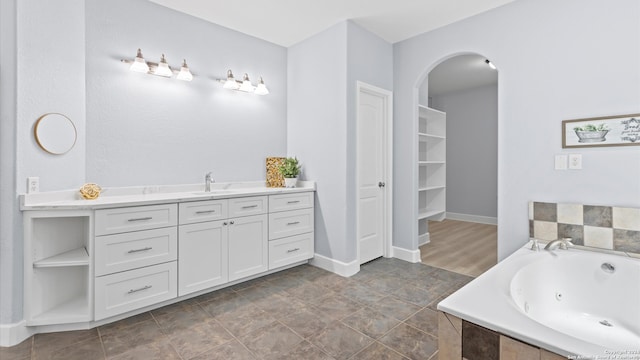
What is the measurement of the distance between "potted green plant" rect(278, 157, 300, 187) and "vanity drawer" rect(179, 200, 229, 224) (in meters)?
0.90

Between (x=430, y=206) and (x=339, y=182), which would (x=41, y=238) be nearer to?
(x=339, y=182)

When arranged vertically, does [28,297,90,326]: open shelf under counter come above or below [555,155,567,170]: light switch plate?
below

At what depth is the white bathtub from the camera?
1639 mm

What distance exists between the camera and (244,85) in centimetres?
327

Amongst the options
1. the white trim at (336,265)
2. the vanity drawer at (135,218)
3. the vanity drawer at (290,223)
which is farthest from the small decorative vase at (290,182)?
the vanity drawer at (135,218)

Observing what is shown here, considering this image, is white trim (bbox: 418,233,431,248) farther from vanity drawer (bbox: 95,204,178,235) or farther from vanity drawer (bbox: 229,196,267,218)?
vanity drawer (bbox: 95,204,178,235)

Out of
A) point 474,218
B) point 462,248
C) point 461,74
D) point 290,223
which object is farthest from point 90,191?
point 474,218

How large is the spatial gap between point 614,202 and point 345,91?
7.87 ft

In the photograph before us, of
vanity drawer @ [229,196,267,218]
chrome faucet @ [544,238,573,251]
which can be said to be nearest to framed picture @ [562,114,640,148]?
chrome faucet @ [544,238,573,251]

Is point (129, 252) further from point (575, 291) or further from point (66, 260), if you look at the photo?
point (575, 291)

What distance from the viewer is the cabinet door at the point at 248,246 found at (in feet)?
8.83

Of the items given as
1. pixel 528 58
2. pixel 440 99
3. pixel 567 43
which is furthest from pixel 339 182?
pixel 440 99

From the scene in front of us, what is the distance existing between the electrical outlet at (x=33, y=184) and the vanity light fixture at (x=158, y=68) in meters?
1.14

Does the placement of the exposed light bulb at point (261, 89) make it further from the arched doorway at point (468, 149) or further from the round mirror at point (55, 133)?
the arched doorway at point (468, 149)
